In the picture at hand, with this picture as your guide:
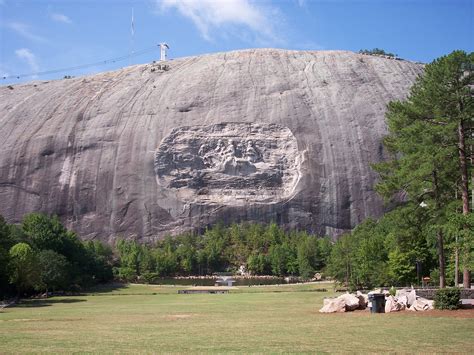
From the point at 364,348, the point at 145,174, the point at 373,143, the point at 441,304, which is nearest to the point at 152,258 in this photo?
the point at 145,174

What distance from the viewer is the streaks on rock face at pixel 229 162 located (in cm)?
7525

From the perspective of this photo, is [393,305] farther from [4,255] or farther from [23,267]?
[23,267]

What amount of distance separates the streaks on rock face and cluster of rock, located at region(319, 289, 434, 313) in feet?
179

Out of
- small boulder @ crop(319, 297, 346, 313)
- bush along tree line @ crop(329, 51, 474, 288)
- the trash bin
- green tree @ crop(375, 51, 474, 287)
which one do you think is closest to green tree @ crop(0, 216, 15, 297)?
small boulder @ crop(319, 297, 346, 313)

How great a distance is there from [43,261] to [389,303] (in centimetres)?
3088

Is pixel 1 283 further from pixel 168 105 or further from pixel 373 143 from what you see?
pixel 373 143

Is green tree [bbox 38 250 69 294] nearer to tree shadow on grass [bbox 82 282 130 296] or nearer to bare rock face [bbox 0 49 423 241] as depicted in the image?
→ tree shadow on grass [bbox 82 282 130 296]

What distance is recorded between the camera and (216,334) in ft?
43.3

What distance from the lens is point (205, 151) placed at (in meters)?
78.1

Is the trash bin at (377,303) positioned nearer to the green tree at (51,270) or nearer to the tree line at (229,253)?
the green tree at (51,270)

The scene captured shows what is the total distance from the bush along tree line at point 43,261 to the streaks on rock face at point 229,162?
18.0 meters

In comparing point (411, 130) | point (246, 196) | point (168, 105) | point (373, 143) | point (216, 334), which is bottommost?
point (216, 334)

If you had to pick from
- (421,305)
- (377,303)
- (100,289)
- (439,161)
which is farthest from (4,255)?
(439,161)

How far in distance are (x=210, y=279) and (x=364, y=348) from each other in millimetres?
54734
